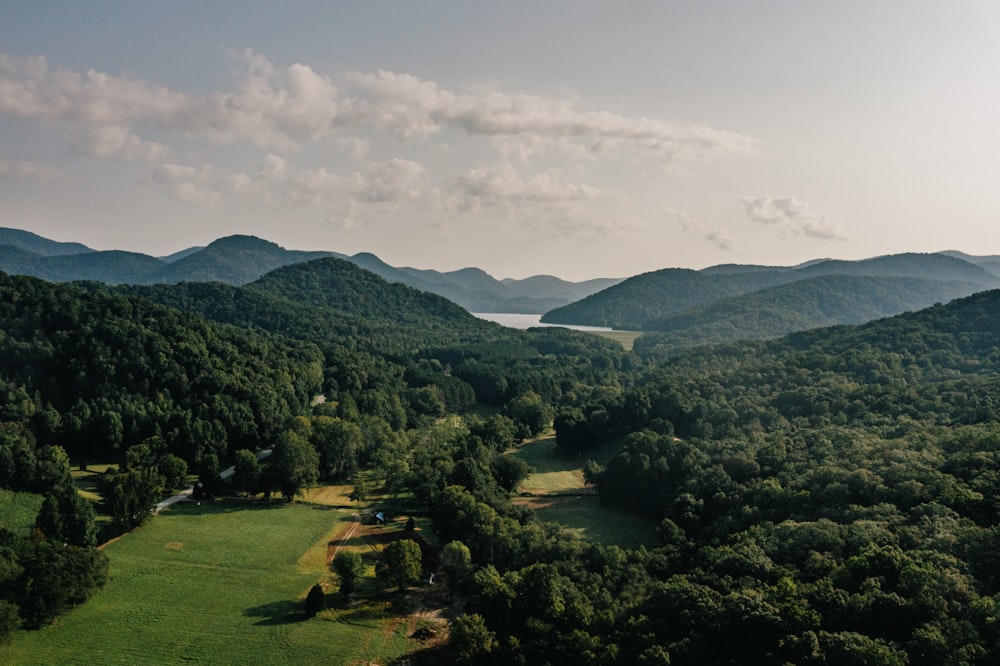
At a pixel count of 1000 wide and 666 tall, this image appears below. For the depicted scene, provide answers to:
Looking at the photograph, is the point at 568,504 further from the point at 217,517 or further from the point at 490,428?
the point at 217,517

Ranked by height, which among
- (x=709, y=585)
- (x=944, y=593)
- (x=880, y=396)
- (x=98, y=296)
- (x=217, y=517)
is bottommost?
(x=217, y=517)

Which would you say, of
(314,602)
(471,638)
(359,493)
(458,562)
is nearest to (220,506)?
(359,493)

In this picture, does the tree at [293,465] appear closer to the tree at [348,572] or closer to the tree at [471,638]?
the tree at [348,572]

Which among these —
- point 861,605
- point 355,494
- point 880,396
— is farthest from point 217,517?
point 880,396

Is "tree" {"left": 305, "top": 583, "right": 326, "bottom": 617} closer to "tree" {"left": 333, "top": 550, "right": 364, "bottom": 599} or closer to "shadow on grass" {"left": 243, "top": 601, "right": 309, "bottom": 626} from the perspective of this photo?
"shadow on grass" {"left": 243, "top": 601, "right": 309, "bottom": 626}

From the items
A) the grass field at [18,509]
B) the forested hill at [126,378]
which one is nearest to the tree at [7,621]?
the grass field at [18,509]

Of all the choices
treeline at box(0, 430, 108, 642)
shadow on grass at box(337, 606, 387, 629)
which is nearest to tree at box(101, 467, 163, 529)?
treeline at box(0, 430, 108, 642)

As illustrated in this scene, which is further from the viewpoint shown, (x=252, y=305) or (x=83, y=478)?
(x=252, y=305)

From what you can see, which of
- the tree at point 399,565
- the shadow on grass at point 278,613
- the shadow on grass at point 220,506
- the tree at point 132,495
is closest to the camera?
the shadow on grass at point 278,613
